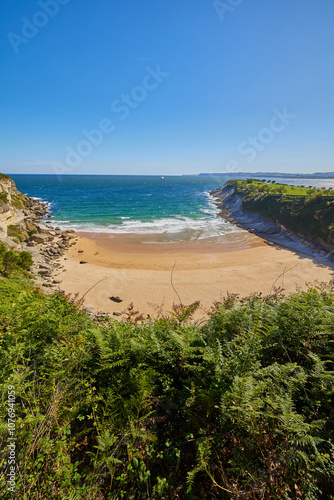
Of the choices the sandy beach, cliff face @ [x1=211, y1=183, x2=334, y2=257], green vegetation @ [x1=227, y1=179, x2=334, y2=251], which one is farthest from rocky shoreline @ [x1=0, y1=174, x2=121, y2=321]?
green vegetation @ [x1=227, y1=179, x2=334, y2=251]

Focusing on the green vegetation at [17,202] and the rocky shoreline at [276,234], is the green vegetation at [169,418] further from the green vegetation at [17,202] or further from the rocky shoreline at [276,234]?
the green vegetation at [17,202]

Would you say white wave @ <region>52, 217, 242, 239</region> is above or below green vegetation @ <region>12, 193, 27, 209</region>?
below

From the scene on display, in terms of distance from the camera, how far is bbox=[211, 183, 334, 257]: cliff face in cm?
2777

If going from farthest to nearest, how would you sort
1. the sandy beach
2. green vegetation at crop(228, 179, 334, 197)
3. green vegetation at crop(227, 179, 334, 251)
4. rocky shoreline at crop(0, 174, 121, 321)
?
1. green vegetation at crop(228, 179, 334, 197)
2. green vegetation at crop(227, 179, 334, 251)
3. rocky shoreline at crop(0, 174, 121, 321)
4. the sandy beach

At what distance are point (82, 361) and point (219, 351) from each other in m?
2.83

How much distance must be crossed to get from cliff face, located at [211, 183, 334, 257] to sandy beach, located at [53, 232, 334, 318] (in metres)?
3.81


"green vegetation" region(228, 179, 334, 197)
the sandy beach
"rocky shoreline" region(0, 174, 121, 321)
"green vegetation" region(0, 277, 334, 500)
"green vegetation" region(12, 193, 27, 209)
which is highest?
"green vegetation" region(228, 179, 334, 197)

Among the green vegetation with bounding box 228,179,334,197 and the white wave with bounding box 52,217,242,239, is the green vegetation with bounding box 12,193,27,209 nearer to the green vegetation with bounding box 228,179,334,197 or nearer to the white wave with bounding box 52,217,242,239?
the white wave with bounding box 52,217,242,239

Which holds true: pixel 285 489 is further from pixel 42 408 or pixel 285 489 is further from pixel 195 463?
pixel 42 408

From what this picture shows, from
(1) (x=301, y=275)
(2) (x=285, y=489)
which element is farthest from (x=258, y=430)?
(1) (x=301, y=275)

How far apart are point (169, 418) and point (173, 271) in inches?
680

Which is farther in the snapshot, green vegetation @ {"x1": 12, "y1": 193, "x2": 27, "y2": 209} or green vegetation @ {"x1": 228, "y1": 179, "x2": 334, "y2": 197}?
green vegetation @ {"x1": 228, "y1": 179, "x2": 334, "y2": 197}

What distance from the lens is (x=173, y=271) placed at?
2084 centimetres

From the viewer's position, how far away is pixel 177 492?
282 centimetres
